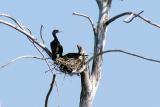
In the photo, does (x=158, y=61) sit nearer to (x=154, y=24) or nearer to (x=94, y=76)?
(x=154, y=24)

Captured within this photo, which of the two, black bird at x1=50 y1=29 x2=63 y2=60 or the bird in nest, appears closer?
the bird in nest

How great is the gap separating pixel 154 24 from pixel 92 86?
1366 millimetres

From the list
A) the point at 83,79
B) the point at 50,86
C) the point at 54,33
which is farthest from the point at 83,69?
the point at 54,33

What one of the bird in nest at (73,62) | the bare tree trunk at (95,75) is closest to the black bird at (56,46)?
the bird in nest at (73,62)

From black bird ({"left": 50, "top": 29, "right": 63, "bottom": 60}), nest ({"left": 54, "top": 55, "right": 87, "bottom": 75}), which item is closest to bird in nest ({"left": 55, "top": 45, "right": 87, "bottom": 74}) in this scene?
nest ({"left": 54, "top": 55, "right": 87, "bottom": 75})

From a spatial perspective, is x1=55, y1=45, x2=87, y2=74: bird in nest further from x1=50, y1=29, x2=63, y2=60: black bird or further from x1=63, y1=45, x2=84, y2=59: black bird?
x1=50, y1=29, x2=63, y2=60: black bird

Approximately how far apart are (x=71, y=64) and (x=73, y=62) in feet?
0.30

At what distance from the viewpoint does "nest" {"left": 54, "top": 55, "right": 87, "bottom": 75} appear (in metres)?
11.8

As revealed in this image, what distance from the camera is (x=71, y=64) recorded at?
12586 millimetres

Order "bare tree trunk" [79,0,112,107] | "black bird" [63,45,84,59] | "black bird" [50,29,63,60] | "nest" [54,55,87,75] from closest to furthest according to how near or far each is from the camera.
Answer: "bare tree trunk" [79,0,112,107] → "nest" [54,55,87,75] → "black bird" [63,45,84,59] → "black bird" [50,29,63,60]

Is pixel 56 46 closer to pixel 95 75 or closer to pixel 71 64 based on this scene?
pixel 71 64

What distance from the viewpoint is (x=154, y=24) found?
10672 mm

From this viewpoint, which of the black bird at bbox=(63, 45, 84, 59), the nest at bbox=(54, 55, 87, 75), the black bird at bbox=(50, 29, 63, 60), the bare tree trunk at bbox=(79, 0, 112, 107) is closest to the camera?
the bare tree trunk at bbox=(79, 0, 112, 107)

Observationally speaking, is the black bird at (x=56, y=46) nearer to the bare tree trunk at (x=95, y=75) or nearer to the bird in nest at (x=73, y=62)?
the bird in nest at (x=73, y=62)
